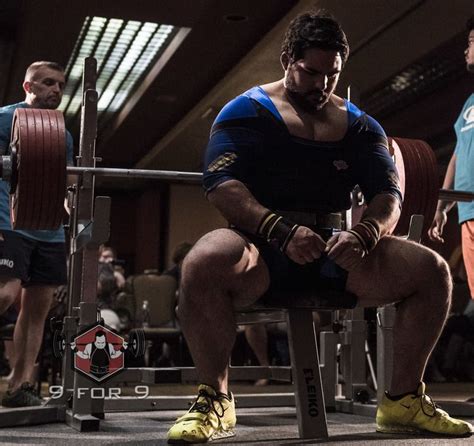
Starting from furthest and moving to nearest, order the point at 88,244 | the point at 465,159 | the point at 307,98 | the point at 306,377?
the point at 465,159, the point at 88,244, the point at 307,98, the point at 306,377

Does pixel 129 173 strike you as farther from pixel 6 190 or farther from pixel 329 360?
pixel 329 360

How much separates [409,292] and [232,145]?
51cm

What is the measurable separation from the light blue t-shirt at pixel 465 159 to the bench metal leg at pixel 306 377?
136 cm

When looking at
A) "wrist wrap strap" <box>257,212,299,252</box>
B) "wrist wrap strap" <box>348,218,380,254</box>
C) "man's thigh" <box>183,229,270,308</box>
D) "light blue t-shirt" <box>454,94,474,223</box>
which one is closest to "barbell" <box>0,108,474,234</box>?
"man's thigh" <box>183,229,270,308</box>

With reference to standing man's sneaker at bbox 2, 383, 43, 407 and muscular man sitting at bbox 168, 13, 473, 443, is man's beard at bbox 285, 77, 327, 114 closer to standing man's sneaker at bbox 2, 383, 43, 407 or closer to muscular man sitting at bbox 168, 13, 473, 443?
muscular man sitting at bbox 168, 13, 473, 443

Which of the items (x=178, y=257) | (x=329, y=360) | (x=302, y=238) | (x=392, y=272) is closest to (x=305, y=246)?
(x=302, y=238)

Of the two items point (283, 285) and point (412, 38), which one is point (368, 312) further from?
point (412, 38)

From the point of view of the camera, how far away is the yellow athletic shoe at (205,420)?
166 centimetres

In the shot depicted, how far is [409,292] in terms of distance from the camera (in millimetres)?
1804

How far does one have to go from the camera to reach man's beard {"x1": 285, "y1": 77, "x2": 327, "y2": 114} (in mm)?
1850

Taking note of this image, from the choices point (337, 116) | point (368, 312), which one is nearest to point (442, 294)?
point (337, 116)

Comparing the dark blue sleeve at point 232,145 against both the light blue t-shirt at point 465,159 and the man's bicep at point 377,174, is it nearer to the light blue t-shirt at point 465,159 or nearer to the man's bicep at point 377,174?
the man's bicep at point 377,174

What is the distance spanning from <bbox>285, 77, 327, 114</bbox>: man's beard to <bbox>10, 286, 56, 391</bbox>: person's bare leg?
56.5 inches

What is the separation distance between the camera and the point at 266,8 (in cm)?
597
